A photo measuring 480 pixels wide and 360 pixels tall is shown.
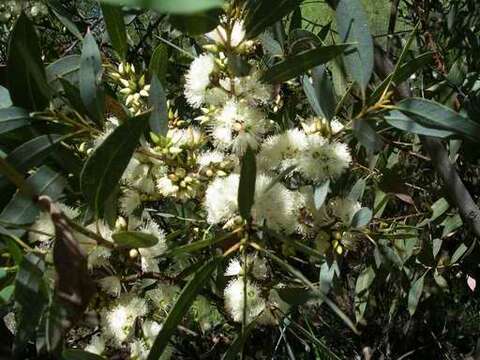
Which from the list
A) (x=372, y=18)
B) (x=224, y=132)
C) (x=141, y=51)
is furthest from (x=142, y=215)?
(x=372, y=18)

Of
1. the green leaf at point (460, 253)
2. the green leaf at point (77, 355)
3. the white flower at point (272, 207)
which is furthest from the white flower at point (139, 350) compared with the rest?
the green leaf at point (460, 253)

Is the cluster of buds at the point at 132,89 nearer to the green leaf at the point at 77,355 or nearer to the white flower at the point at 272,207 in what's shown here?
the white flower at the point at 272,207

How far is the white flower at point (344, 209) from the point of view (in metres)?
1.17

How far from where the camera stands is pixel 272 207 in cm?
102

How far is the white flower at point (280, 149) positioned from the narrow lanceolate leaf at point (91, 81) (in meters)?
0.27

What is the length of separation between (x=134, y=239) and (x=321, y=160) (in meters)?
0.33

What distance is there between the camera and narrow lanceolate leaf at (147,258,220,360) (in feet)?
3.03

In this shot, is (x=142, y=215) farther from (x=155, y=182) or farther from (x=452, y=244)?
(x=452, y=244)

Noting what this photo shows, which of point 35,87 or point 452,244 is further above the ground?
point 35,87

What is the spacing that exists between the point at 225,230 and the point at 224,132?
0.15 metres

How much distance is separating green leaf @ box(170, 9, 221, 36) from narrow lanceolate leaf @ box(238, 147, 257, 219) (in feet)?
0.55

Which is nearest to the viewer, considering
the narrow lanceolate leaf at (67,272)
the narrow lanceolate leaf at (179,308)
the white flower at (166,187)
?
the narrow lanceolate leaf at (67,272)

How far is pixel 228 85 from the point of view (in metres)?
1.06

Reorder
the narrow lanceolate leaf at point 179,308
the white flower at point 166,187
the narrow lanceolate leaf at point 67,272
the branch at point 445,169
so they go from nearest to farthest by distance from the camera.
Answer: the narrow lanceolate leaf at point 67,272
the narrow lanceolate leaf at point 179,308
the white flower at point 166,187
the branch at point 445,169
